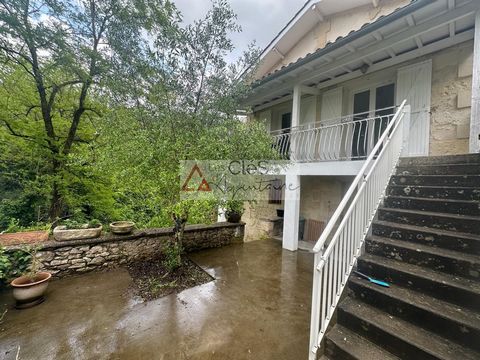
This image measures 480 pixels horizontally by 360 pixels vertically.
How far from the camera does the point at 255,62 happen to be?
16.2ft

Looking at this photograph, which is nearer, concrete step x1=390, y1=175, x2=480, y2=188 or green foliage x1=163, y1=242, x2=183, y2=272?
concrete step x1=390, y1=175, x2=480, y2=188

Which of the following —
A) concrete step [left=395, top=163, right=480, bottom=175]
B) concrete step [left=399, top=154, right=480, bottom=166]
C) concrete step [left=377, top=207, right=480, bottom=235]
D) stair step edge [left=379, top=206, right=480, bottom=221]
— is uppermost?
concrete step [left=399, top=154, right=480, bottom=166]

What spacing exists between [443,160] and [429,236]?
1890 mm

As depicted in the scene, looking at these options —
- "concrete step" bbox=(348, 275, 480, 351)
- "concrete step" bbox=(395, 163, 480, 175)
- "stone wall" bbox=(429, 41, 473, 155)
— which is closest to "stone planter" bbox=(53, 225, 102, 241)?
"concrete step" bbox=(348, 275, 480, 351)

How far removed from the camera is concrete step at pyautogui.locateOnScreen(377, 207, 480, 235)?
240 centimetres

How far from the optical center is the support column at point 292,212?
6.12 metres

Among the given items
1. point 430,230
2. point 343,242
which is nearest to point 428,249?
point 430,230

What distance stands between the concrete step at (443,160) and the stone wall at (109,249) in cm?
501

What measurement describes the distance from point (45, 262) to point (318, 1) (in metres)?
10.4

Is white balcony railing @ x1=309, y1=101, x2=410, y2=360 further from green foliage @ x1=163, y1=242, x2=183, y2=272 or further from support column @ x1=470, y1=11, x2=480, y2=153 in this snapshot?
green foliage @ x1=163, y1=242, x2=183, y2=272

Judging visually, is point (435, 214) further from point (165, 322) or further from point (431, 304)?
point (165, 322)

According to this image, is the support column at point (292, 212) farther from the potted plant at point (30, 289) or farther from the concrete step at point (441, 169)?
the potted plant at point (30, 289)

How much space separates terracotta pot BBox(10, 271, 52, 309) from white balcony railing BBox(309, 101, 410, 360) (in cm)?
422

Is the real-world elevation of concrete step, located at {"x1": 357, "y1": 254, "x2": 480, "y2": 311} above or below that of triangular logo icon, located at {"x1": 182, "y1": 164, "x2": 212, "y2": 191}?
below
